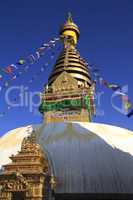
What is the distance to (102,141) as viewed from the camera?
61.8 ft

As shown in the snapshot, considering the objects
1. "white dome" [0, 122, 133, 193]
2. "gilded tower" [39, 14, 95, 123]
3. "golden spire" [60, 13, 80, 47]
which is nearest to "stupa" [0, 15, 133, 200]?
"white dome" [0, 122, 133, 193]

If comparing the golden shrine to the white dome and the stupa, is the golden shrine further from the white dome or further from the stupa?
the white dome

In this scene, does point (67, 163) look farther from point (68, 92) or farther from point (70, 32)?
point (70, 32)

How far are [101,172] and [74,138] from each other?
2892 mm

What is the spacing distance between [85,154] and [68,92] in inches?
542

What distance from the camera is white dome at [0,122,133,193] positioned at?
54.4ft

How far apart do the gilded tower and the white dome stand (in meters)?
8.62

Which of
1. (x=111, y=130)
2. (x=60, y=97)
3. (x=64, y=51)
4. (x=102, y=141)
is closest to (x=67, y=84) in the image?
(x=60, y=97)

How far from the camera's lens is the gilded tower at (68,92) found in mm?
29812

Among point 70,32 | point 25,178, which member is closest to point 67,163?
point 25,178

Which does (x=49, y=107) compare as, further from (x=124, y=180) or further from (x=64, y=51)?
(x=124, y=180)

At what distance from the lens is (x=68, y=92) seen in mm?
31062

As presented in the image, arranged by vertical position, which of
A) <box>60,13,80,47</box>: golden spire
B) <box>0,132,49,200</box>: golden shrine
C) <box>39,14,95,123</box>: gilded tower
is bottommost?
<box>0,132,49,200</box>: golden shrine

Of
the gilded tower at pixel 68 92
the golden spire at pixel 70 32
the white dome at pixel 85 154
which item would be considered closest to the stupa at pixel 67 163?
the white dome at pixel 85 154
